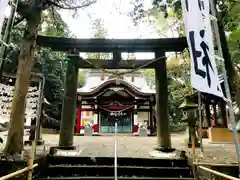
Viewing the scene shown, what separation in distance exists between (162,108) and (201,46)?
3.60 metres

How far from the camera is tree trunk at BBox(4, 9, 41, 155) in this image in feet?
16.4

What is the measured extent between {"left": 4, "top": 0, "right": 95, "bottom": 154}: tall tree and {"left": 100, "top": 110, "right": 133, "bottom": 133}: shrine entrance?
1254 cm

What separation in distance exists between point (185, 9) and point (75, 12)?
4595mm

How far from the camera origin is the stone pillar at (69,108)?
634cm

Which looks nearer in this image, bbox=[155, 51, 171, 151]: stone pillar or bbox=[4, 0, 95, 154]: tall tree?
bbox=[4, 0, 95, 154]: tall tree

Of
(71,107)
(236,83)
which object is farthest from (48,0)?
(236,83)

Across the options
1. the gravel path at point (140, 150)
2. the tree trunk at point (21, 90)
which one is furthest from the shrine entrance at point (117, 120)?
the tree trunk at point (21, 90)

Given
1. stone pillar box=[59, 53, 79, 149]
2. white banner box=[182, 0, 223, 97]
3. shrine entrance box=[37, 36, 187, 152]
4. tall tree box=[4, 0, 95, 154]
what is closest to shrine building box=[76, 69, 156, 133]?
shrine entrance box=[37, 36, 187, 152]

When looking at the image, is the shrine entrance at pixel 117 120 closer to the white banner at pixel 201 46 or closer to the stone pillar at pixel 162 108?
the stone pillar at pixel 162 108

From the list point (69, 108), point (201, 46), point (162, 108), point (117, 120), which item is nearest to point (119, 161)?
point (162, 108)

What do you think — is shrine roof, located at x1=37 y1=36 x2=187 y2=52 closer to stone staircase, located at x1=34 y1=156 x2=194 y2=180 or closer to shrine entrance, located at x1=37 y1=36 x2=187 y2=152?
shrine entrance, located at x1=37 y1=36 x2=187 y2=152

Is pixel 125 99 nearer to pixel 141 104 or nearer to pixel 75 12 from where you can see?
pixel 141 104

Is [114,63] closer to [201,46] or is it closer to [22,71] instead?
[22,71]

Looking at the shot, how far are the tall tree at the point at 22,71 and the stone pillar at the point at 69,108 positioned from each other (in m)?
1.42
